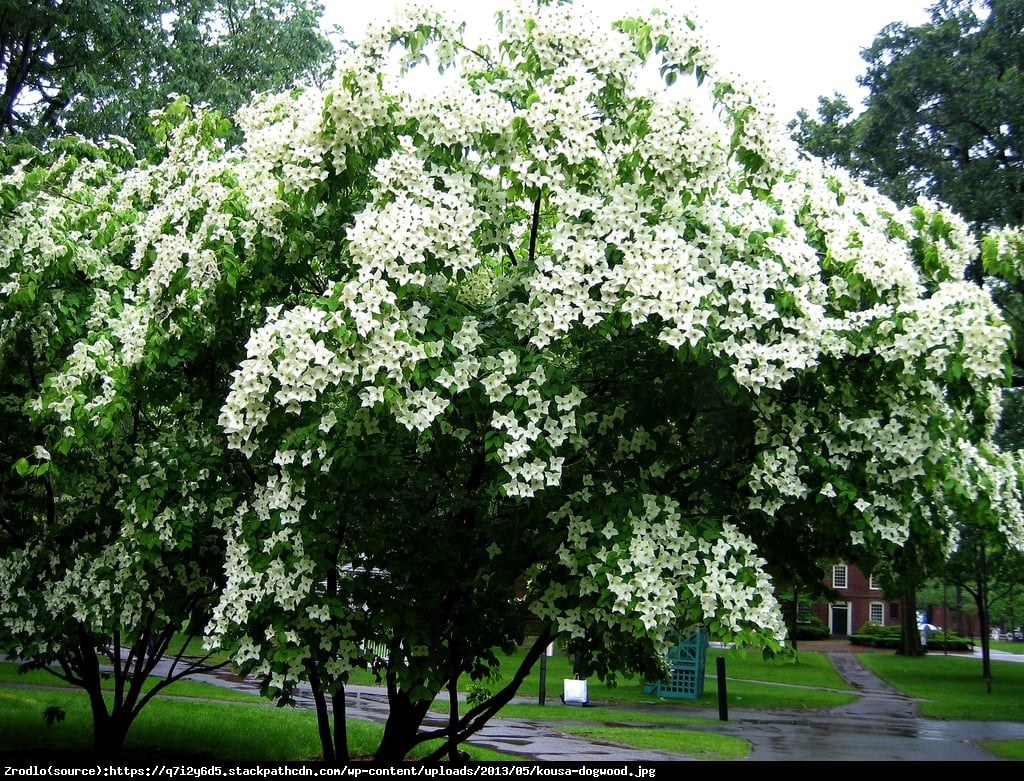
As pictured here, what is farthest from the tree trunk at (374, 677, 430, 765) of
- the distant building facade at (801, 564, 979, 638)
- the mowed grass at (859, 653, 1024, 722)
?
the distant building facade at (801, 564, 979, 638)

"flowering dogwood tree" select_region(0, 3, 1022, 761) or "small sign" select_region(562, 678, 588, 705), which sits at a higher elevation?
"flowering dogwood tree" select_region(0, 3, 1022, 761)

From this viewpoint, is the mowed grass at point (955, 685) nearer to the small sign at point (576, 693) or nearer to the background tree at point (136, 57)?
the small sign at point (576, 693)

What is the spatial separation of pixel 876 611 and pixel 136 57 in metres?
56.5

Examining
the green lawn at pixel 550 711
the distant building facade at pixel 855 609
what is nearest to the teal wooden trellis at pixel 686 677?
the green lawn at pixel 550 711

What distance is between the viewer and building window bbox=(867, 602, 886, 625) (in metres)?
61.9

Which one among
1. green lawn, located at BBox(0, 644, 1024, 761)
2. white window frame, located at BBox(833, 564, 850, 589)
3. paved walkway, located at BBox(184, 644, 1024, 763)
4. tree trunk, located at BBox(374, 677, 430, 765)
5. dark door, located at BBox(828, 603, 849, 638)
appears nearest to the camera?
tree trunk, located at BBox(374, 677, 430, 765)

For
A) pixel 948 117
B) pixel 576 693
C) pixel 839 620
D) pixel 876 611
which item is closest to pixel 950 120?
pixel 948 117

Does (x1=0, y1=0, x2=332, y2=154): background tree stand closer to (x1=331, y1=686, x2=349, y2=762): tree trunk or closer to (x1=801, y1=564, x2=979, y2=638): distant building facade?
(x1=331, y1=686, x2=349, y2=762): tree trunk

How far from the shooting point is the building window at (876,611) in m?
61.9

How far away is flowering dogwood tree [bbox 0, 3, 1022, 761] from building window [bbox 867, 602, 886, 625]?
6034cm

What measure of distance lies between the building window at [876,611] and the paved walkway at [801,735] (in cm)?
4230

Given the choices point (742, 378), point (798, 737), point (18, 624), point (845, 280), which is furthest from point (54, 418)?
point (798, 737)

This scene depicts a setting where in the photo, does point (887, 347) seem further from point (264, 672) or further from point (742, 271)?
point (264, 672)

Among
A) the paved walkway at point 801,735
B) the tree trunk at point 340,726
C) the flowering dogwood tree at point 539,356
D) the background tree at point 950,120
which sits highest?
the background tree at point 950,120
